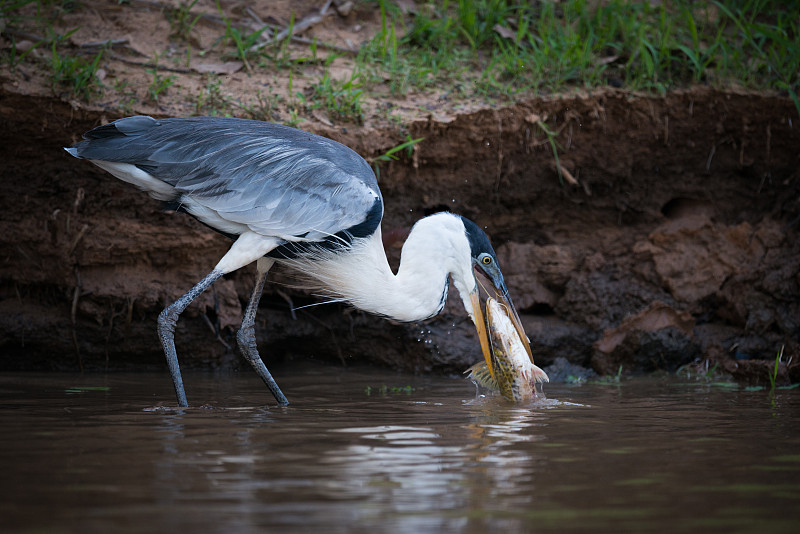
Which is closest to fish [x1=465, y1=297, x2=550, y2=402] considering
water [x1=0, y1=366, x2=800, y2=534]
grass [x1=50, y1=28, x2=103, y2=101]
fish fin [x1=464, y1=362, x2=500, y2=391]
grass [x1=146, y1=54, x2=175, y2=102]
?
fish fin [x1=464, y1=362, x2=500, y2=391]

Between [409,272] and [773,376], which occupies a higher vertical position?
[409,272]

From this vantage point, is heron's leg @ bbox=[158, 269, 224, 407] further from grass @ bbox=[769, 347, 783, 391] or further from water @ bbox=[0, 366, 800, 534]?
grass @ bbox=[769, 347, 783, 391]

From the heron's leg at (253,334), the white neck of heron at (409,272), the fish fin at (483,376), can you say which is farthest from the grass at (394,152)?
the fish fin at (483,376)

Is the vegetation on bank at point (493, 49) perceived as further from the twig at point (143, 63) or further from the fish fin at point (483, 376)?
the fish fin at point (483, 376)

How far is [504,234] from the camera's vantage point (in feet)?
23.6

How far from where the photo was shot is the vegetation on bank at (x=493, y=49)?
634 centimetres

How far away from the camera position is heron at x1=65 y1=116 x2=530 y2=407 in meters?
4.79

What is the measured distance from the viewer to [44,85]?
225 inches

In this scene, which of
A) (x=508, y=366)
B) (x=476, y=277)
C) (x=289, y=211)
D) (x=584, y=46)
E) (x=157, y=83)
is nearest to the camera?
(x=508, y=366)

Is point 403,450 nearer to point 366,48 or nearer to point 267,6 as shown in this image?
point 366,48

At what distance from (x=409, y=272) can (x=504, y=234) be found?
7.75 feet

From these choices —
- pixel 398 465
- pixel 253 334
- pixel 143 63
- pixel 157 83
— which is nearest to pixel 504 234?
pixel 253 334

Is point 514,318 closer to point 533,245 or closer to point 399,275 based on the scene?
point 399,275

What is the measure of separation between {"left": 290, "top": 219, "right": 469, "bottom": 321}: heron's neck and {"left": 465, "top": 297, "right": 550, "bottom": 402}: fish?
0.39m
